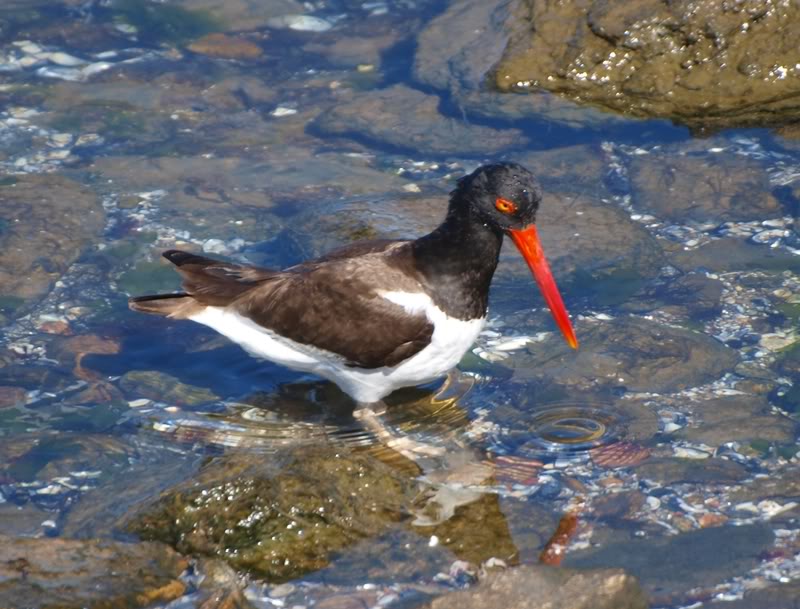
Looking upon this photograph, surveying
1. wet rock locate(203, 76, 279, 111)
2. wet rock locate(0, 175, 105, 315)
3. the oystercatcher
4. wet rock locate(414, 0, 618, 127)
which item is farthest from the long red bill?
wet rock locate(203, 76, 279, 111)

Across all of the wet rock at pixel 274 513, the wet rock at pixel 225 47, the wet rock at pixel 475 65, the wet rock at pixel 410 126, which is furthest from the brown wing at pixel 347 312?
the wet rock at pixel 225 47

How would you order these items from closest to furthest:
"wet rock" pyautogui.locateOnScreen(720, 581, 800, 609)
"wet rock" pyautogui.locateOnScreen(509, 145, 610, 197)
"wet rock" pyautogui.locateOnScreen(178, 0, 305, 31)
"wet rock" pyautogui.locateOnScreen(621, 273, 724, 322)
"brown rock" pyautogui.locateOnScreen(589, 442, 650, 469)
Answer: "wet rock" pyautogui.locateOnScreen(720, 581, 800, 609), "brown rock" pyautogui.locateOnScreen(589, 442, 650, 469), "wet rock" pyautogui.locateOnScreen(621, 273, 724, 322), "wet rock" pyautogui.locateOnScreen(509, 145, 610, 197), "wet rock" pyautogui.locateOnScreen(178, 0, 305, 31)

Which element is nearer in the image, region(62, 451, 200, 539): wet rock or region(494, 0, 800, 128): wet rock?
region(62, 451, 200, 539): wet rock

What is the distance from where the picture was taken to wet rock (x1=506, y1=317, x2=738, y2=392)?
5.81 metres

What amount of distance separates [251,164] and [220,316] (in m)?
2.80

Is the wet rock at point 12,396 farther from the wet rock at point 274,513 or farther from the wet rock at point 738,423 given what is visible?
the wet rock at point 738,423

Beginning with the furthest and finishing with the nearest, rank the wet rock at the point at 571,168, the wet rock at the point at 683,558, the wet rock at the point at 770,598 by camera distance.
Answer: the wet rock at the point at 571,168, the wet rock at the point at 683,558, the wet rock at the point at 770,598

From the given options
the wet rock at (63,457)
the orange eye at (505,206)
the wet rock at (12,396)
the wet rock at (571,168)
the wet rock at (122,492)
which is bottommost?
the wet rock at (12,396)

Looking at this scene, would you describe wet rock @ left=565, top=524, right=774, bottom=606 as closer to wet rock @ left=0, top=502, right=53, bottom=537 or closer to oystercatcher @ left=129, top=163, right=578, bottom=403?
oystercatcher @ left=129, top=163, right=578, bottom=403

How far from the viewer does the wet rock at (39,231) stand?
6.80 meters

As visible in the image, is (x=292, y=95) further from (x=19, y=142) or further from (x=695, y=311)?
(x=695, y=311)

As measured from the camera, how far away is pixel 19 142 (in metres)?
8.55

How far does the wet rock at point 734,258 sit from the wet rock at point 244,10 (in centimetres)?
532

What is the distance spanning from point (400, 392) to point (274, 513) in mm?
1656
